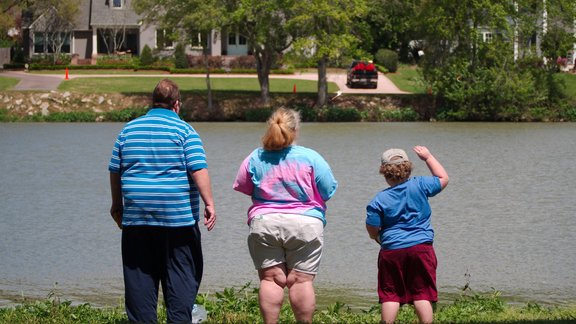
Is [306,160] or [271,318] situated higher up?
[306,160]

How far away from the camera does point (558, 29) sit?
4219cm

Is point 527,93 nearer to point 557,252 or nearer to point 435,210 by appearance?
point 435,210

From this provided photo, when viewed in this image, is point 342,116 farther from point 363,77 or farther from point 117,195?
point 117,195

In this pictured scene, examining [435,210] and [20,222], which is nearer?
[20,222]

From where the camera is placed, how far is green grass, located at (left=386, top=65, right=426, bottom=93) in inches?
1797

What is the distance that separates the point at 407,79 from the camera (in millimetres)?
50188

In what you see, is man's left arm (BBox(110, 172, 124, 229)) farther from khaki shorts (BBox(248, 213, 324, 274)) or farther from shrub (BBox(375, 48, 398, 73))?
shrub (BBox(375, 48, 398, 73))

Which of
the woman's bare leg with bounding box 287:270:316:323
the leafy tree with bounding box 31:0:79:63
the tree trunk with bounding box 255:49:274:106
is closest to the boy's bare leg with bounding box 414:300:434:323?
the woman's bare leg with bounding box 287:270:316:323

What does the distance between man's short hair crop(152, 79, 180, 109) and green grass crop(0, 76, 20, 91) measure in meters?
40.0

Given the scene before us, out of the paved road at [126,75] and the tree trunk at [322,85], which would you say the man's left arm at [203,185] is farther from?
the paved road at [126,75]

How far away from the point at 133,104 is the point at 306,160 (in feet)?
118

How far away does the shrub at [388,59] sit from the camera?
59250 millimetres

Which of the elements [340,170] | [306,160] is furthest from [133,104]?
[306,160]

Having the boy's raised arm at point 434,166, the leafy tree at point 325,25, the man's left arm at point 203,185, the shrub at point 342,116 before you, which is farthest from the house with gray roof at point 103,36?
the man's left arm at point 203,185
